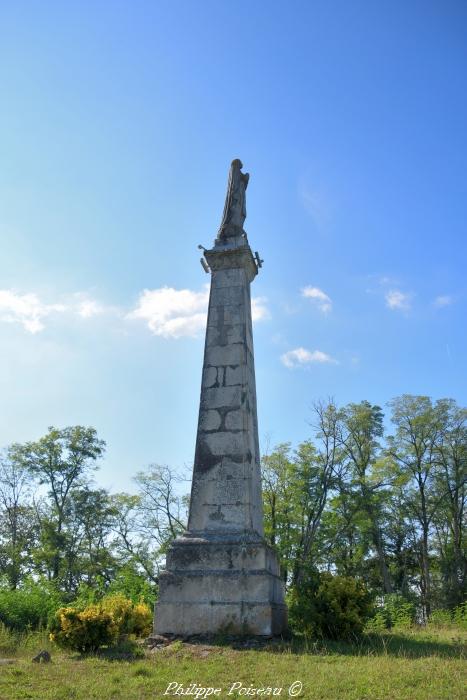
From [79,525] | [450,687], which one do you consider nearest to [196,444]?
[450,687]

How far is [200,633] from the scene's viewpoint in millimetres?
8523

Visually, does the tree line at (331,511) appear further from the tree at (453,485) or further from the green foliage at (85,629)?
the green foliage at (85,629)

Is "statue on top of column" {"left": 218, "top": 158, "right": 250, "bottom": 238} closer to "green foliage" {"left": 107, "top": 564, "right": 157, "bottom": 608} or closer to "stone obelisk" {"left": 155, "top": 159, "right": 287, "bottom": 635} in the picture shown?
"stone obelisk" {"left": 155, "top": 159, "right": 287, "bottom": 635}

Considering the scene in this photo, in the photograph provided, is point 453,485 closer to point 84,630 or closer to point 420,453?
point 420,453

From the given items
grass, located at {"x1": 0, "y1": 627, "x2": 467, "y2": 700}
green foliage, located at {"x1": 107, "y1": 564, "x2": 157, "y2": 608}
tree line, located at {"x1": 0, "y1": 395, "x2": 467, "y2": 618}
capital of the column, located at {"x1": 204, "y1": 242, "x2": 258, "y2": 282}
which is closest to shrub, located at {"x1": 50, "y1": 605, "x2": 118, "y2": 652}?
grass, located at {"x1": 0, "y1": 627, "x2": 467, "y2": 700}

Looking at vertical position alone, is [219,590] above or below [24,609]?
above

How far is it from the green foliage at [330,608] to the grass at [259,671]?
0.39 metres

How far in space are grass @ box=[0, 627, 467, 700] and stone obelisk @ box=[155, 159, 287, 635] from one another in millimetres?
593

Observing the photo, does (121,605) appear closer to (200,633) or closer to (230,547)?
(200,633)

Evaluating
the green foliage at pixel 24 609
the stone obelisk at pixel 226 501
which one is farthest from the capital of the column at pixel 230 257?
the green foliage at pixel 24 609

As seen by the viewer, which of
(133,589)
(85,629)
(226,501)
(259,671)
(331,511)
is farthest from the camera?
(331,511)

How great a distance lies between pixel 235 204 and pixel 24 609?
9.78m

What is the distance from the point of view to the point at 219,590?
28.4 feet

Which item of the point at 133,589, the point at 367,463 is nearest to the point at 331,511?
the point at 367,463
